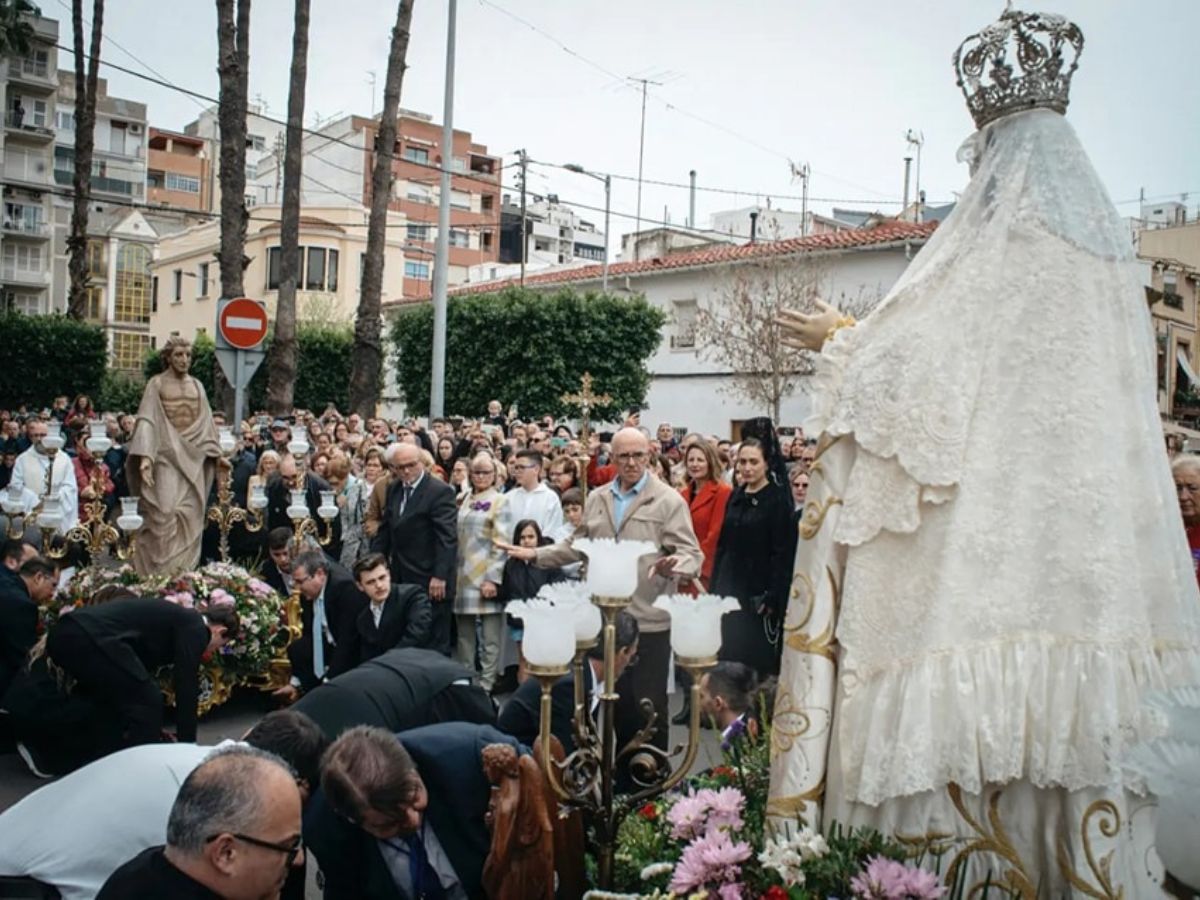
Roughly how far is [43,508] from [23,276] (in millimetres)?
55974

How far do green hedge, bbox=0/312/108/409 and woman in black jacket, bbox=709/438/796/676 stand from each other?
22.9m

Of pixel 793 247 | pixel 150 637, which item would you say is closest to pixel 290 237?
pixel 793 247

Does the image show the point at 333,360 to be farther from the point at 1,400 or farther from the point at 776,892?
the point at 776,892

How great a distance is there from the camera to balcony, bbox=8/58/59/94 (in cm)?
5234

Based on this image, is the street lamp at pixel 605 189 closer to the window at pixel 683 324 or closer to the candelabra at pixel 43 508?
the window at pixel 683 324

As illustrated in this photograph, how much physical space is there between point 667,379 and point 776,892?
2732 cm

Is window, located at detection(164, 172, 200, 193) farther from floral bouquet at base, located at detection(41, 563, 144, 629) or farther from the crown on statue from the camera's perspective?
the crown on statue

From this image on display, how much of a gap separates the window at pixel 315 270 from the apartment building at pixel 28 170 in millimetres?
16223

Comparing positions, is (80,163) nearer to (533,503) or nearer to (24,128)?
(533,503)

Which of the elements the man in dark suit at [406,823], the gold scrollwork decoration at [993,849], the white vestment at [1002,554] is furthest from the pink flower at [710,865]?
the man in dark suit at [406,823]

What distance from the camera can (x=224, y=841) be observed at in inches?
105

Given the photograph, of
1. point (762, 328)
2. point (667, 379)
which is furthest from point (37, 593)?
point (667, 379)

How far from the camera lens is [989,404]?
2852 millimetres

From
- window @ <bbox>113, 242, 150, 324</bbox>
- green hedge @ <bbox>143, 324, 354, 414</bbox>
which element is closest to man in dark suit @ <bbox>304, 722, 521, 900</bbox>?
green hedge @ <bbox>143, 324, 354, 414</bbox>
